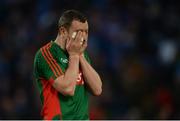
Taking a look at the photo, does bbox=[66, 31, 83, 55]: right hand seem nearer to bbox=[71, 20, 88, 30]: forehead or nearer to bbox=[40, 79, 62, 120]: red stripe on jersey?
bbox=[71, 20, 88, 30]: forehead

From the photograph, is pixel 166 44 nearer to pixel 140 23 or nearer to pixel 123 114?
pixel 140 23

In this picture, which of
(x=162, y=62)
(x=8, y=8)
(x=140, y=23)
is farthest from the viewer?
(x=8, y=8)

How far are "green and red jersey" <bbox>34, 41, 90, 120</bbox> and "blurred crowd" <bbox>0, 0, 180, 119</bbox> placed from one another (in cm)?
444

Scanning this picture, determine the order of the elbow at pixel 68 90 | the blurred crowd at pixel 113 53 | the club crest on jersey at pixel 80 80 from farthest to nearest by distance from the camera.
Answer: the blurred crowd at pixel 113 53
the club crest on jersey at pixel 80 80
the elbow at pixel 68 90

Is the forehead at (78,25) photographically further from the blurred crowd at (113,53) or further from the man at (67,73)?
the blurred crowd at (113,53)

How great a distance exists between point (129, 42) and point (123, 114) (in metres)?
1.85

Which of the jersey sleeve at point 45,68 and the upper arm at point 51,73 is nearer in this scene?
the upper arm at point 51,73

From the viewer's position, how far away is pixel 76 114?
521 centimetres

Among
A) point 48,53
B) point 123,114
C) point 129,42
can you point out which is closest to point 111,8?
point 129,42

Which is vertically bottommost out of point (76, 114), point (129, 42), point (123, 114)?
point (123, 114)

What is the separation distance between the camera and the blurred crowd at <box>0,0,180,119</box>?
33.7ft

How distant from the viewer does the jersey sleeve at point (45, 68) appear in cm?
518

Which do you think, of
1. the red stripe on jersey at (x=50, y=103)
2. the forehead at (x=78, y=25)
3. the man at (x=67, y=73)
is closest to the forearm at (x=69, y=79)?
the man at (x=67, y=73)

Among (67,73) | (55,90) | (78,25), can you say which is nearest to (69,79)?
(67,73)
